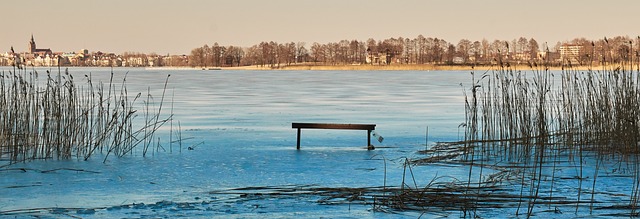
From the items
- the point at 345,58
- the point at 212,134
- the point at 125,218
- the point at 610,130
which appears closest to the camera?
the point at 125,218

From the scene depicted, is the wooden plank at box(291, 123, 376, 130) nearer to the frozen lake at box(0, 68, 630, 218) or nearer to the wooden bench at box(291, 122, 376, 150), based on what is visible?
the wooden bench at box(291, 122, 376, 150)

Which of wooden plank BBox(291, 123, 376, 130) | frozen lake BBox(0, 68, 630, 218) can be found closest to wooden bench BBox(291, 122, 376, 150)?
wooden plank BBox(291, 123, 376, 130)

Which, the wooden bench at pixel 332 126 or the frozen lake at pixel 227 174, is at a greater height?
the wooden bench at pixel 332 126

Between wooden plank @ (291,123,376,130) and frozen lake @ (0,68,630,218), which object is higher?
wooden plank @ (291,123,376,130)

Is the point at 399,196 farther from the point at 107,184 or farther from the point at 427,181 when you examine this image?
the point at 107,184

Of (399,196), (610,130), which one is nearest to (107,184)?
(399,196)

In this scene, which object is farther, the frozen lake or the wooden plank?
the wooden plank

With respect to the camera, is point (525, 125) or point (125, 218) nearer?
point (125, 218)

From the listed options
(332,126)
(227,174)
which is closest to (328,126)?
(332,126)

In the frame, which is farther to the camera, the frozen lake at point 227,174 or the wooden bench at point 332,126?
the wooden bench at point 332,126

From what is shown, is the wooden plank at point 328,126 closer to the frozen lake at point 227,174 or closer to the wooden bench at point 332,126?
the wooden bench at point 332,126

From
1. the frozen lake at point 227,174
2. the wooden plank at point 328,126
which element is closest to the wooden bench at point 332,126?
the wooden plank at point 328,126

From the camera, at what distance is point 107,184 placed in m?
6.59

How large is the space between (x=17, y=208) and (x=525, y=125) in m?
5.70
